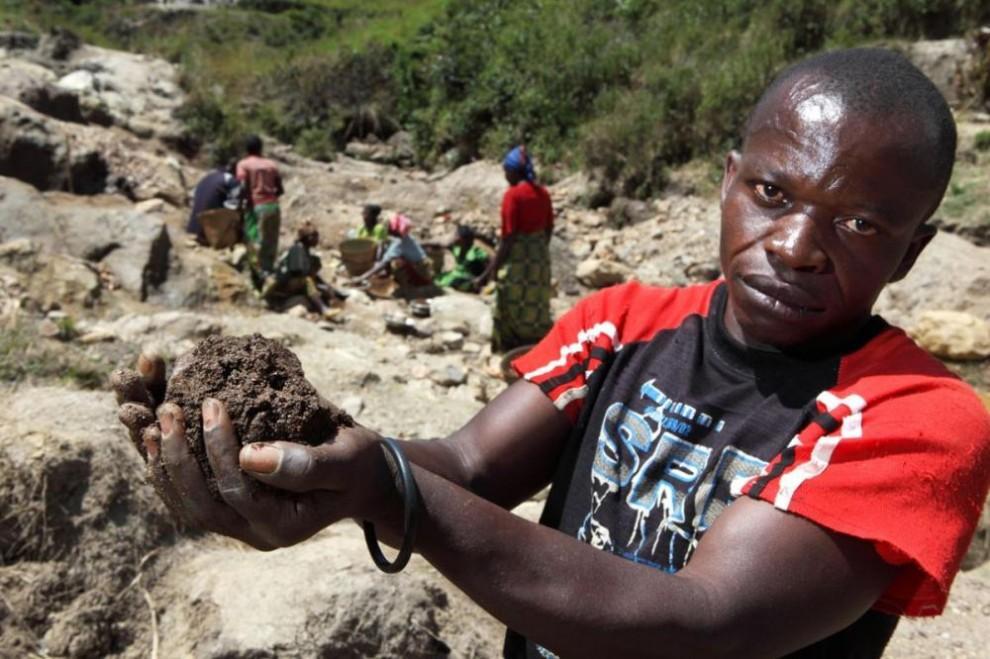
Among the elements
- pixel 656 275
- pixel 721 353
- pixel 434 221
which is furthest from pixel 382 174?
pixel 721 353

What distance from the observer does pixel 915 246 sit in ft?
3.97

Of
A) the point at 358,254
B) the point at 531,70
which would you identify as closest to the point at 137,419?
the point at 358,254

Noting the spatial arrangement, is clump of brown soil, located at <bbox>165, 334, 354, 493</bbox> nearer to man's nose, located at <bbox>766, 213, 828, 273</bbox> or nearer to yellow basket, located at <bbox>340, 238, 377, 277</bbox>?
man's nose, located at <bbox>766, 213, 828, 273</bbox>

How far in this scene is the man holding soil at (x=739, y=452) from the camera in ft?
3.09

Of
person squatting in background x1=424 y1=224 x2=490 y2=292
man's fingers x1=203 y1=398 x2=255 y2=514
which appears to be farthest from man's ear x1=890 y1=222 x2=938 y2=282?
person squatting in background x1=424 y1=224 x2=490 y2=292

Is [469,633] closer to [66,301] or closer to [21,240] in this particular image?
[66,301]

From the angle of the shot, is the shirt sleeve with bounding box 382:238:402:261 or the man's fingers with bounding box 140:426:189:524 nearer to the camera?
the man's fingers with bounding box 140:426:189:524

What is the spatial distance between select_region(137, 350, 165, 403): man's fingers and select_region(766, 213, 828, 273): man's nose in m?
0.84

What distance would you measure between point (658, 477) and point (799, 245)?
0.37 metres

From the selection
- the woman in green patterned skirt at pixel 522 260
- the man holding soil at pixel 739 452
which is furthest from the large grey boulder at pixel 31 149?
the man holding soil at pixel 739 452

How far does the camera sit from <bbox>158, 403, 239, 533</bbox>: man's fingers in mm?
974

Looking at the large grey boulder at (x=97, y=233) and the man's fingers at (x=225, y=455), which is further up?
the man's fingers at (x=225, y=455)

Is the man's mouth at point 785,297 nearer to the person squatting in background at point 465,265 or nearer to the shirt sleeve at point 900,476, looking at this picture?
the shirt sleeve at point 900,476

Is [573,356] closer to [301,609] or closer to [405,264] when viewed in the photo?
[301,609]
